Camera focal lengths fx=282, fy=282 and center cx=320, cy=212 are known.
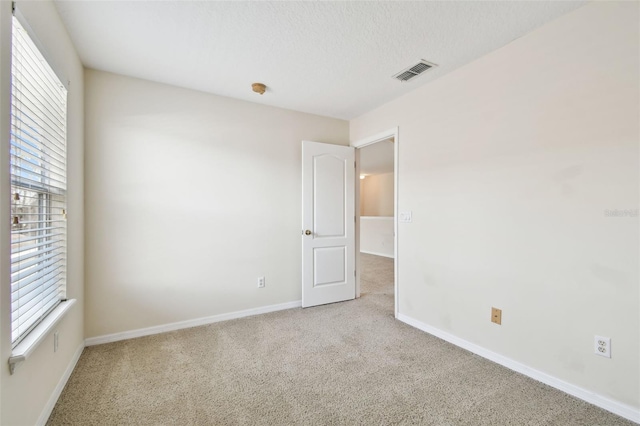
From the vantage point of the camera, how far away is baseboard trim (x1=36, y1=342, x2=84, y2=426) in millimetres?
1534

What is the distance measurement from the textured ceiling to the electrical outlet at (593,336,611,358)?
2031 millimetres

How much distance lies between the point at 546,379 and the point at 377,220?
595 centimetres

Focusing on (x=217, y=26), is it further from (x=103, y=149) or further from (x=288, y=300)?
(x=288, y=300)

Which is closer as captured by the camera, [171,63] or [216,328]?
[171,63]

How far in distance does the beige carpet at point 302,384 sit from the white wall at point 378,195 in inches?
258

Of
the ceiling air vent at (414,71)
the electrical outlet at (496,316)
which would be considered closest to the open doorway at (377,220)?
the ceiling air vent at (414,71)

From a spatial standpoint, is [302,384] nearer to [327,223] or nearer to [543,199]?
[327,223]

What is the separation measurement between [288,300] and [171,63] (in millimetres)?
2702

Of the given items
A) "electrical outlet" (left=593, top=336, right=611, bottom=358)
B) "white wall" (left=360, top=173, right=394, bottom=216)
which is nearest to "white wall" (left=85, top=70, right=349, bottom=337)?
"electrical outlet" (left=593, top=336, right=611, bottom=358)

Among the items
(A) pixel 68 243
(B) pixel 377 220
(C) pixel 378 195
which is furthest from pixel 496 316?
(C) pixel 378 195

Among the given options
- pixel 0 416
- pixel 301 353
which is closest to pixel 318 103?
pixel 301 353

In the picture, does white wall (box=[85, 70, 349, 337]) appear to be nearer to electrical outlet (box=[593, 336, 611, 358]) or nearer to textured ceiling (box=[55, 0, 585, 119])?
textured ceiling (box=[55, 0, 585, 119])

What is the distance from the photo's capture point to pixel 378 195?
938cm

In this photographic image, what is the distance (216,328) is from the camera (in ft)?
9.27
